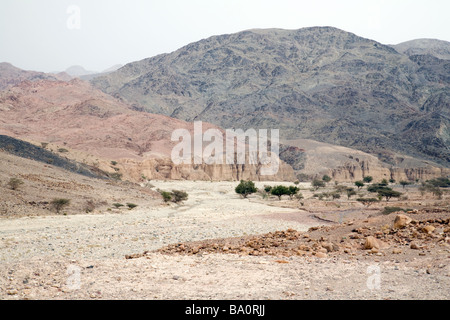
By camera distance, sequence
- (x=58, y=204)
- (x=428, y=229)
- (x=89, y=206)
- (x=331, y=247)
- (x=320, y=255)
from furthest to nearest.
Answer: (x=89, y=206), (x=58, y=204), (x=428, y=229), (x=331, y=247), (x=320, y=255)

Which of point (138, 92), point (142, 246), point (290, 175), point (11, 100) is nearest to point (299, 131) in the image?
point (290, 175)

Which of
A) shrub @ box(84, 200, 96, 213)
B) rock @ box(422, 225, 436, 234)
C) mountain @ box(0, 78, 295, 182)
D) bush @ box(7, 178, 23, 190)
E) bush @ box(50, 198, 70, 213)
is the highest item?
mountain @ box(0, 78, 295, 182)

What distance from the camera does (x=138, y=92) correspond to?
19000cm

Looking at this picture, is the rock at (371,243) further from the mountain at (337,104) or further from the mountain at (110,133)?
the mountain at (337,104)

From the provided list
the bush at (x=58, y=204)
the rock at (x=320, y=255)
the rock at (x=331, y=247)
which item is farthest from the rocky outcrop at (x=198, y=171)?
the rock at (x=320, y=255)

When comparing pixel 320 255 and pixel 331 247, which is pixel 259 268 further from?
pixel 331 247

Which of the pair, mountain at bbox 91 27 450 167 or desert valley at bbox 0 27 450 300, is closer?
desert valley at bbox 0 27 450 300

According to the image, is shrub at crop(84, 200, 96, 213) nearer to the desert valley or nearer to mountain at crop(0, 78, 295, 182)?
the desert valley

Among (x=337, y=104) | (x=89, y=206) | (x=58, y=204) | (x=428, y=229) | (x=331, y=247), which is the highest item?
(x=337, y=104)

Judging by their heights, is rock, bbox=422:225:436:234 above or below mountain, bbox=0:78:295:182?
below

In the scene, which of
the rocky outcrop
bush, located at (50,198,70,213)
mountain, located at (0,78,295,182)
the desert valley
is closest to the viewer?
the desert valley

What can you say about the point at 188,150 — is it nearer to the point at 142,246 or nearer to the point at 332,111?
the point at 332,111

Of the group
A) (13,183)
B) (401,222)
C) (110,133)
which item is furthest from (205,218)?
(110,133)

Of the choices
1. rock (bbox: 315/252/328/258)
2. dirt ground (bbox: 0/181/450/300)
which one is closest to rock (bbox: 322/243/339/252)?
dirt ground (bbox: 0/181/450/300)
